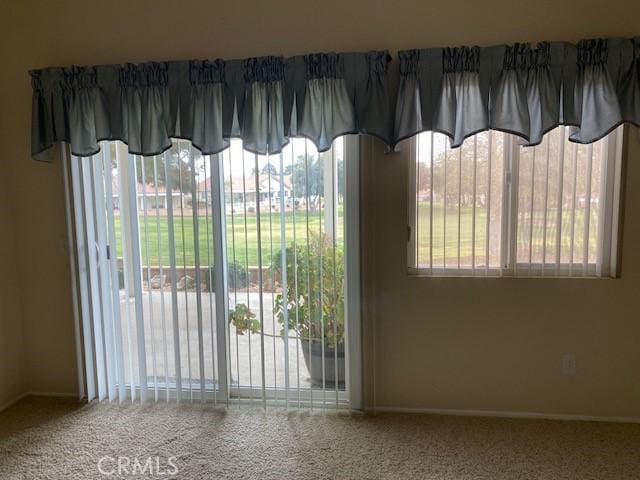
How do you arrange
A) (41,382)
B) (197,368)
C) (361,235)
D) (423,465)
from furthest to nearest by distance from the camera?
(41,382) → (197,368) → (361,235) → (423,465)

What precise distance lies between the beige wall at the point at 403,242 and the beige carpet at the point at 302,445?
206 mm

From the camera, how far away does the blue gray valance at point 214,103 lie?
232cm

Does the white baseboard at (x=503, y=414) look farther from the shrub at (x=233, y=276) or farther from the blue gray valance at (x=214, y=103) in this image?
the blue gray valance at (x=214, y=103)

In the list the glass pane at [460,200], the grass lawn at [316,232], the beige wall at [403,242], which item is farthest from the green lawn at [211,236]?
the glass pane at [460,200]

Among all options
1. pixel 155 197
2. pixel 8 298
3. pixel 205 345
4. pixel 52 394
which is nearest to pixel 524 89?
pixel 155 197

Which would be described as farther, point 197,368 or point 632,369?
point 197,368

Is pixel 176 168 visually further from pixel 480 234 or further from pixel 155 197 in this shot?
pixel 480 234

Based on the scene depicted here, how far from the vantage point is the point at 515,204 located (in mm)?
2422

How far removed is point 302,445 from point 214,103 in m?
1.89

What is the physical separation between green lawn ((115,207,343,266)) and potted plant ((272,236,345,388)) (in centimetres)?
9

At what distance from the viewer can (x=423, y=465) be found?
2121 millimetres

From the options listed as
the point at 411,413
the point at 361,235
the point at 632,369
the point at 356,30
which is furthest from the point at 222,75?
the point at 632,369

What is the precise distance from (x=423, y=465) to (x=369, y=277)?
38.8 inches

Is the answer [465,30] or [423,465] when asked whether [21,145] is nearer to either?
[465,30]
